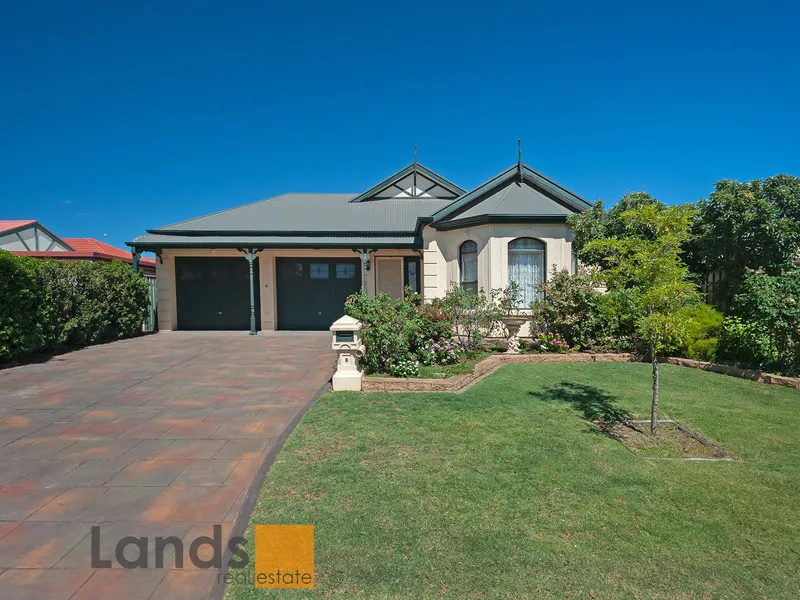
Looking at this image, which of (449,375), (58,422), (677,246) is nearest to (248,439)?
(58,422)

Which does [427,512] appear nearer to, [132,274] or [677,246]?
[677,246]

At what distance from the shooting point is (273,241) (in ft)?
49.8

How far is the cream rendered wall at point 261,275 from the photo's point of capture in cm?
1592

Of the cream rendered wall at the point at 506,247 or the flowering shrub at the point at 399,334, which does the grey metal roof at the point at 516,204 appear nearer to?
the cream rendered wall at the point at 506,247

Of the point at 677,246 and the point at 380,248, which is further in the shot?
the point at 380,248

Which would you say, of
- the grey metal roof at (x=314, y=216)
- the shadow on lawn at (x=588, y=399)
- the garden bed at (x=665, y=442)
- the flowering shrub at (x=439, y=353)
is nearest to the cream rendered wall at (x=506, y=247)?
the flowering shrub at (x=439, y=353)

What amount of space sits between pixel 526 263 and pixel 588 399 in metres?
5.62

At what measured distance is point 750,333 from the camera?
296 inches

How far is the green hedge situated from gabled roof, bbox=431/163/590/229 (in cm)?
1012

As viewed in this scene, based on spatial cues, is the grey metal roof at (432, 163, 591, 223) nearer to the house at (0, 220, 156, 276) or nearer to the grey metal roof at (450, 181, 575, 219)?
the grey metal roof at (450, 181, 575, 219)

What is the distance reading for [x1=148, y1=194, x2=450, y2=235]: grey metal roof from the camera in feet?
52.8

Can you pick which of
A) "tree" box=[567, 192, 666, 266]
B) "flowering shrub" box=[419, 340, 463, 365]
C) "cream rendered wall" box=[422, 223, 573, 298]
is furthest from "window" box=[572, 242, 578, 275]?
"flowering shrub" box=[419, 340, 463, 365]

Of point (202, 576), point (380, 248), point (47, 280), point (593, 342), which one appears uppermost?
point (380, 248)

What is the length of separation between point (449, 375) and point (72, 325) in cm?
1023
